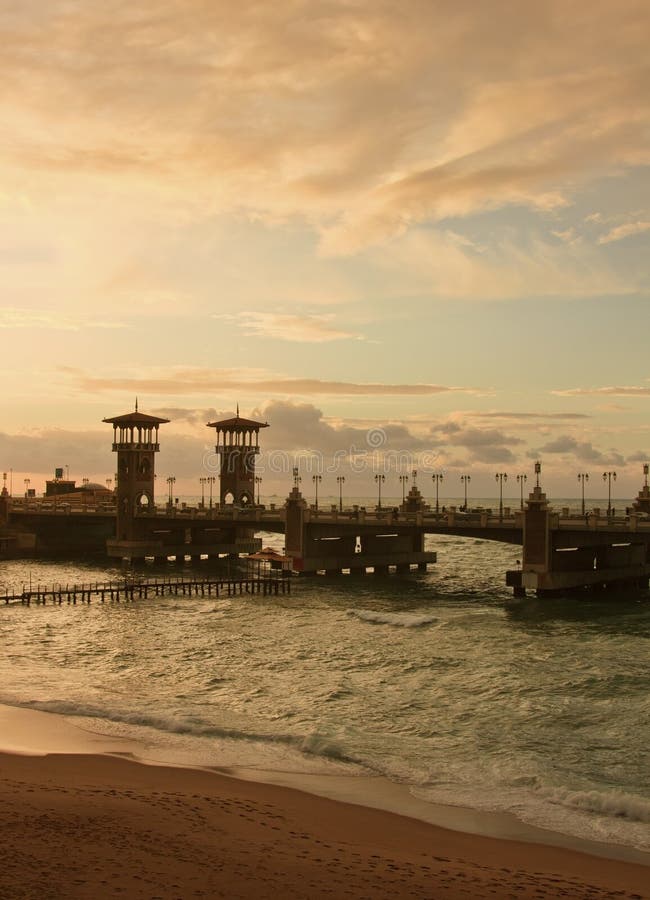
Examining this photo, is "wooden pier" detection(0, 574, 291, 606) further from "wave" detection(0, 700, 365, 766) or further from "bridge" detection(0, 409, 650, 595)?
"wave" detection(0, 700, 365, 766)

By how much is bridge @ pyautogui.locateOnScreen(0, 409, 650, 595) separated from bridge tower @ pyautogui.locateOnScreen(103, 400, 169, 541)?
0.14 meters

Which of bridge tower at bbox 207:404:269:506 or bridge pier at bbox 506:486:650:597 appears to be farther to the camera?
bridge tower at bbox 207:404:269:506

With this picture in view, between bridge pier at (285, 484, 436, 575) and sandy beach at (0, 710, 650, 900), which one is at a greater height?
bridge pier at (285, 484, 436, 575)

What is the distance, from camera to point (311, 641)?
6231cm

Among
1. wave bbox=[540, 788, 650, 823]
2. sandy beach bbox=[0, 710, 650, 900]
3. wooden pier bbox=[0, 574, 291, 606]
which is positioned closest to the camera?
sandy beach bbox=[0, 710, 650, 900]

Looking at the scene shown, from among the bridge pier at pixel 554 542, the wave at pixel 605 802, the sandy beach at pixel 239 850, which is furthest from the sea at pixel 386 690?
the sandy beach at pixel 239 850

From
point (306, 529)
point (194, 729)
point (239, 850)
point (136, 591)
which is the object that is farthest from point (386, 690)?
point (306, 529)

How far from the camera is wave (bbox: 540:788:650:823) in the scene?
92.6ft

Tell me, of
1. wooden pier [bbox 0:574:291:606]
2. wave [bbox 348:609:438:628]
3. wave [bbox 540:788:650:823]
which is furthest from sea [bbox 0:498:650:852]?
wooden pier [bbox 0:574:291:606]

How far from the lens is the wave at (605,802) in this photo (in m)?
28.2

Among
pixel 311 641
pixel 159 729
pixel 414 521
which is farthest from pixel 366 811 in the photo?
pixel 414 521

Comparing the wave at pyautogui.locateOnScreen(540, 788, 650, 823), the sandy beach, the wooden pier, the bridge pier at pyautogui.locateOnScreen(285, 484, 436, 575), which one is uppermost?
the bridge pier at pyautogui.locateOnScreen(285, 484, 436, 575)

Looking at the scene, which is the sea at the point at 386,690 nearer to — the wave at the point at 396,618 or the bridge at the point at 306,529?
the wave at the point at 396,618

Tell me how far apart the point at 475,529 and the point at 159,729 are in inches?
2379
